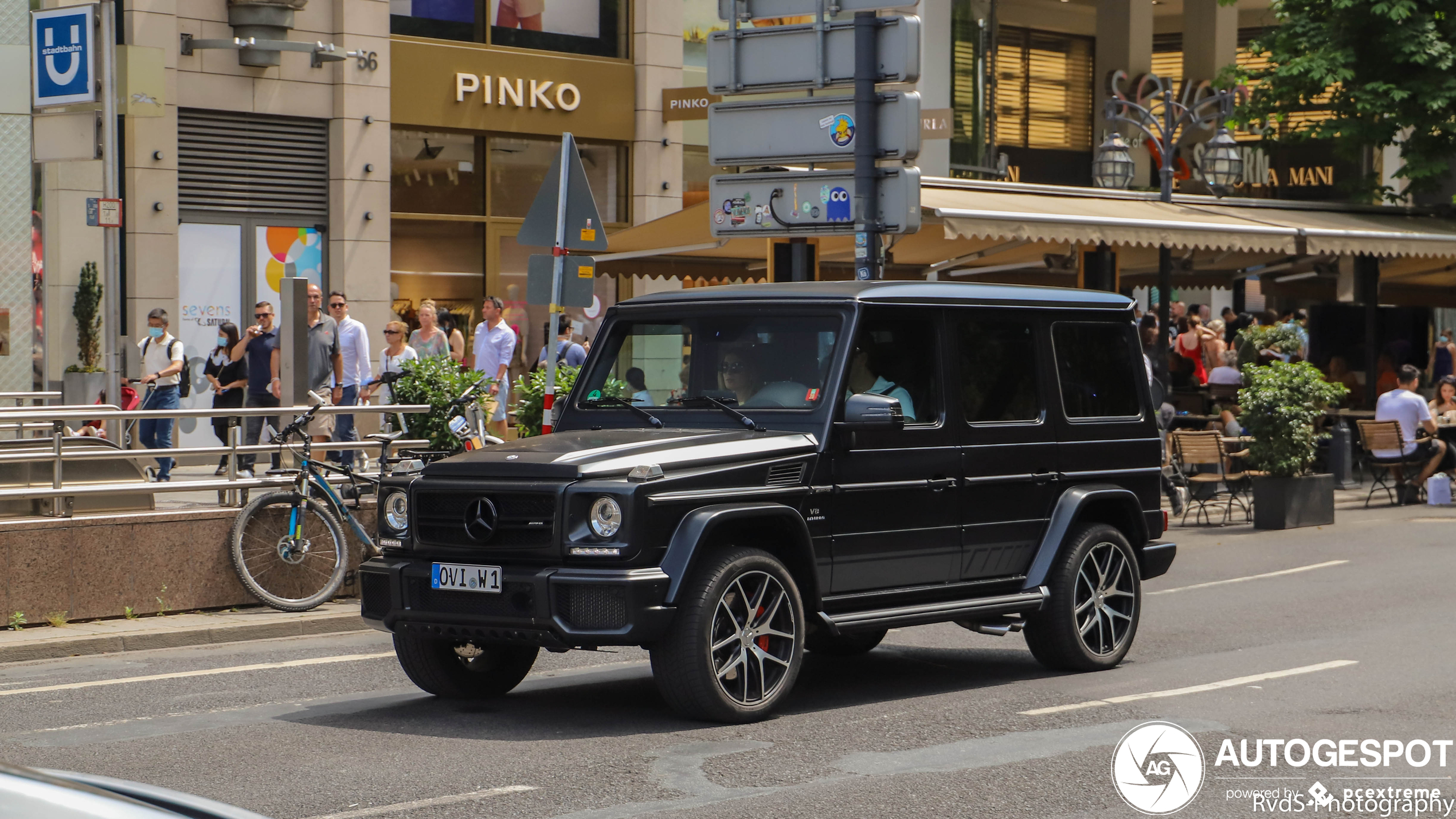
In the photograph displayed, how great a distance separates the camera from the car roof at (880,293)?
8.41 meters

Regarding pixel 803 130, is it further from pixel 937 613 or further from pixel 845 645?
pixel 937 613

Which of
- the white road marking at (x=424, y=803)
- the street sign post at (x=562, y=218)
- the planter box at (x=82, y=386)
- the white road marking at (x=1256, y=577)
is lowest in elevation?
the white road marking at (x=1256, y=577)

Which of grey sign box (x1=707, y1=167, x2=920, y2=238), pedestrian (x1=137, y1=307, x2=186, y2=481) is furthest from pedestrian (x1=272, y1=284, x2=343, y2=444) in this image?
grey sign box (x1=707, y1=167, x2=920, y2=238)

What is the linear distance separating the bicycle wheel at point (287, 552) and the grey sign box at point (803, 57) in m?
Answer: 5.48

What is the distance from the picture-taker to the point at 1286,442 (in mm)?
17922

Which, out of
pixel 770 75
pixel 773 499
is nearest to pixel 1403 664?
pixel 773 499

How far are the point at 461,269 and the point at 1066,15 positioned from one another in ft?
55.7

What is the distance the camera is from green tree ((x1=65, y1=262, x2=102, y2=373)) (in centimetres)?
2086

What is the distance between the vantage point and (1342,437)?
71.5ft

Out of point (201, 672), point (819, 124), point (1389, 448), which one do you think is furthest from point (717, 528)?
point (1389, 448)

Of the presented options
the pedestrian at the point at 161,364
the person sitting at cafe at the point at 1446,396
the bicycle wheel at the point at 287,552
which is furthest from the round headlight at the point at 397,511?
the person sitting at cafe at the point at 1446,396

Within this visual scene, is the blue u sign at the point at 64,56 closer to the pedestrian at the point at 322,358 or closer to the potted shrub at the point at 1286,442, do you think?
the pedestrian at the point at 322,358

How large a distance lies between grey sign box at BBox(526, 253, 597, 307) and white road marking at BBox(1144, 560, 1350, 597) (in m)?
4.83

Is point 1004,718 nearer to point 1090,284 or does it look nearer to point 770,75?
point 770,75
